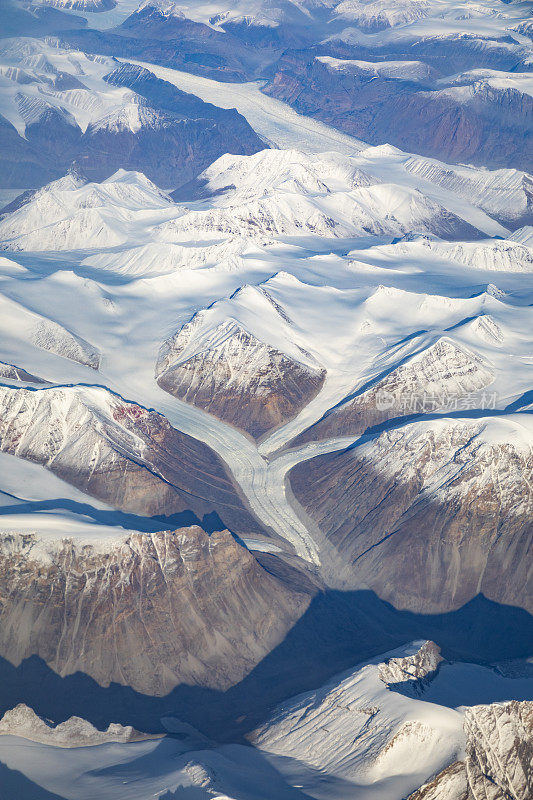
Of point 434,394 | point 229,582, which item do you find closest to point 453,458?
point 434,394

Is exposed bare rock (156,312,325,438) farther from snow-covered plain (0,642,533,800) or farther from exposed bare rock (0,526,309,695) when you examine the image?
snow-covered plain (0,642,533,800)

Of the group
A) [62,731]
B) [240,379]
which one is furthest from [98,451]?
[62,731]

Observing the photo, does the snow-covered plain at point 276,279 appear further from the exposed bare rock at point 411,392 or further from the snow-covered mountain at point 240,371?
the exposed bare rock at point 411,392

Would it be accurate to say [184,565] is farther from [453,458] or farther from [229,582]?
[453,458]

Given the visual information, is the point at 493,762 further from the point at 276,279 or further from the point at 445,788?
the point at 276,279

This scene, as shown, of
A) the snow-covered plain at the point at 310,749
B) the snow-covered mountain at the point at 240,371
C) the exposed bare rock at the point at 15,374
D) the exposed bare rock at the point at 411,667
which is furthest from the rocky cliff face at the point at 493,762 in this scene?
the exposed bare rock at the point at 15,374

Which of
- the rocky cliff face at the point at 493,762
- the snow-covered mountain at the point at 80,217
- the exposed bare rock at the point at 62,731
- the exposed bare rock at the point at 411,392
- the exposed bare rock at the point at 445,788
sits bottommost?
the exposed bare rock at the point at 62,731
